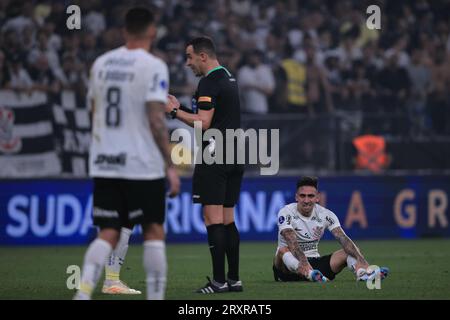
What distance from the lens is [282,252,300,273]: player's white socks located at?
11.1 meters

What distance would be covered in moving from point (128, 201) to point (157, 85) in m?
0.96

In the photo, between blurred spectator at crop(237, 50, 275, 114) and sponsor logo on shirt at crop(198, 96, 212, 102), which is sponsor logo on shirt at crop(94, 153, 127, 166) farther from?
blurred spectator at crop(237, 50, 275, 114)

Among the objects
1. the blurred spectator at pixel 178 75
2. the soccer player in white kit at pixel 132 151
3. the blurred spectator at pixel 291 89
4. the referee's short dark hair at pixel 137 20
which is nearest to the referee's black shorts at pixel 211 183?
the soccer player in white kit at pixel 132 151

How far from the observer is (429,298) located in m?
9.37

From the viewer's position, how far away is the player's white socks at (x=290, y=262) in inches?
437

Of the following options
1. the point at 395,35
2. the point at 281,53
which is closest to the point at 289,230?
the point at 281,53

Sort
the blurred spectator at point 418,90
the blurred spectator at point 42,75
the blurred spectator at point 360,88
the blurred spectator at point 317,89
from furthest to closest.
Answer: the blurred spectator at point 317,89 → the blurred spectator at point 360,88 → the blurred spectator at point 418,90 → the blurred spectator at point 42,75

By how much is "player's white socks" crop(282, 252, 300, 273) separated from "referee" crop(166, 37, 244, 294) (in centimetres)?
99

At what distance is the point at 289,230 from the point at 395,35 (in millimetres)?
12875

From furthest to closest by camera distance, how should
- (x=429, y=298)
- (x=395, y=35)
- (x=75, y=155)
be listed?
(x=395, y=35) → (x=75, y=155) → (x=429, y=298)

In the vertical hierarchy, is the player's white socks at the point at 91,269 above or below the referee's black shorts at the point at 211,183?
below

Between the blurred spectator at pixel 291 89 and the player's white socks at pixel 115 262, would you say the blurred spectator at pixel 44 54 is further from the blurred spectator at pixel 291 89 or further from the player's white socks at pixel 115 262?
the player's white socks at pixel 115 262
